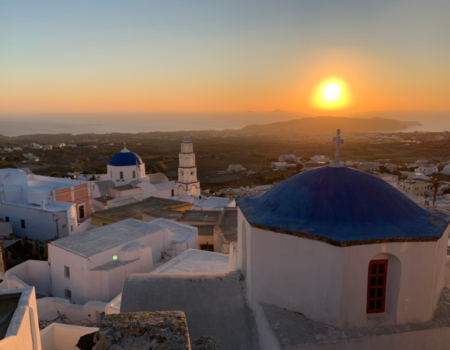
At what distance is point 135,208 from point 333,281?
18832mm

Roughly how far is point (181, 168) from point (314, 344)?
28.1 m

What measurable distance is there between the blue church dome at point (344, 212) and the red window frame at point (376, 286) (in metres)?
0.52

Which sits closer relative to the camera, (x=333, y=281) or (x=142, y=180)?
(x=333, y=281)

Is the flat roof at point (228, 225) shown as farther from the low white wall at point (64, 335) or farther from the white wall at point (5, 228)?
the white wall at point (5, 228)

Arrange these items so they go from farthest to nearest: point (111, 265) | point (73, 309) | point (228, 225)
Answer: point (228, 225), point (111, 265), point (73, 309)

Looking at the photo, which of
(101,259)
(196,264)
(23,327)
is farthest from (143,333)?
(101,259)

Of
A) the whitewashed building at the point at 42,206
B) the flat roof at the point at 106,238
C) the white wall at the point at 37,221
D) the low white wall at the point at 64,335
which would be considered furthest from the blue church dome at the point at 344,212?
the whitewashed building at the point at 42,206

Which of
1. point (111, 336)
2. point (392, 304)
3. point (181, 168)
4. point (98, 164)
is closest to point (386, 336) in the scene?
point (392, 304)

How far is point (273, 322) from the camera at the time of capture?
506 cm

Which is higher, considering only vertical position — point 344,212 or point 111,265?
point 344,212

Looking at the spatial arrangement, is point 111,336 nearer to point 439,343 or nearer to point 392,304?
point 392,304

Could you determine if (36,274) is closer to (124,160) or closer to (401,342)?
(401,342)

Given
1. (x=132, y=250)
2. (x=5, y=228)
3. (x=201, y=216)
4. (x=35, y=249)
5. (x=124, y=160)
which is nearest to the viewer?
(x=132, y=250)

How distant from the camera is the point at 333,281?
4.86 metres
